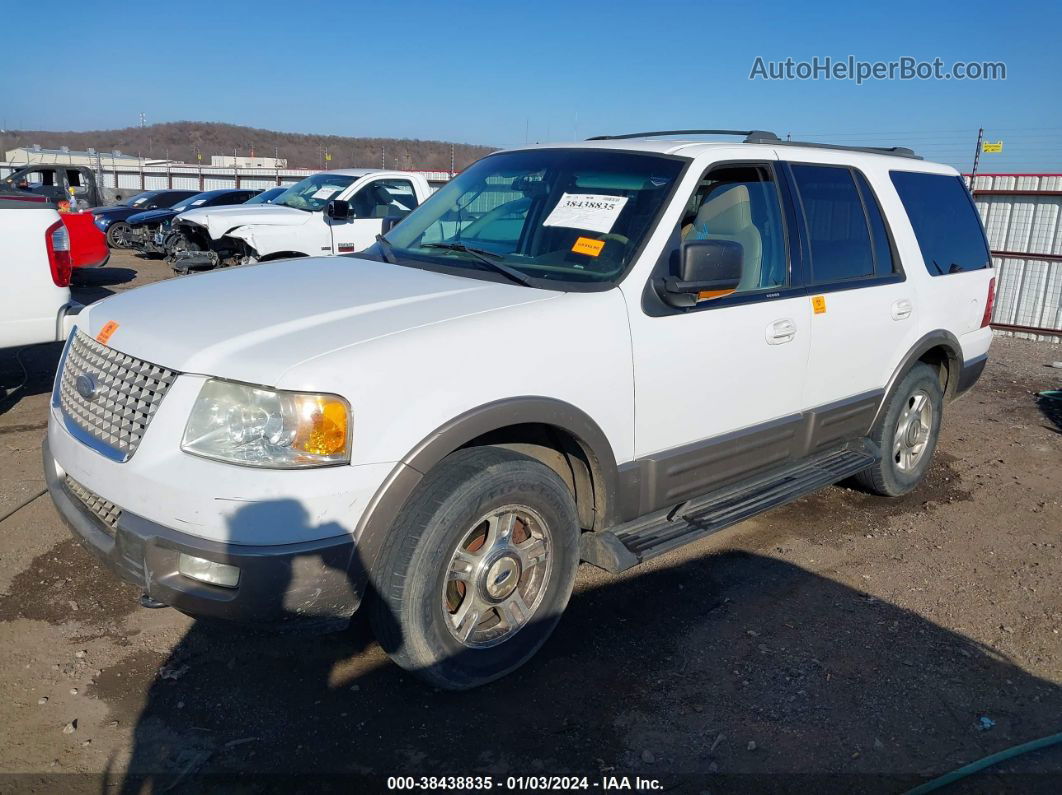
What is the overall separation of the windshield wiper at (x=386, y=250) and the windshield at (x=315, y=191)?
689 centimetres

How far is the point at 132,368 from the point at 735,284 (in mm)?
2432

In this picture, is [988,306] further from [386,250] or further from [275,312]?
[275,312]

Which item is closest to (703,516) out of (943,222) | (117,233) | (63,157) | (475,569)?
(475,569)

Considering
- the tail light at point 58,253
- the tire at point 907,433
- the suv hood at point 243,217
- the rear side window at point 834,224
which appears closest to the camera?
the rear side window at point 834,224

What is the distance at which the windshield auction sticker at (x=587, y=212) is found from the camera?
145 inches

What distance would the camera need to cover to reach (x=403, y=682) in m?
3.28

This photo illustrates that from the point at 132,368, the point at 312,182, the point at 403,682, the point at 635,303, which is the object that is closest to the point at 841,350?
the point at 635,303

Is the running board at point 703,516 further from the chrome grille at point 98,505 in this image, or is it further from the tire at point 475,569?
the chrome grille at point 98,505

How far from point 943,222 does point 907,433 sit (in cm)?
140

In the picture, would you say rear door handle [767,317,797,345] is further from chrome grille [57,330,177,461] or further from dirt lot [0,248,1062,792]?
chrome grille [57,330,177,461]

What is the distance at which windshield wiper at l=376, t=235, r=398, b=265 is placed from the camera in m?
4.09

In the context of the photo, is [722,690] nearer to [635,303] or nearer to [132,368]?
[635,303]

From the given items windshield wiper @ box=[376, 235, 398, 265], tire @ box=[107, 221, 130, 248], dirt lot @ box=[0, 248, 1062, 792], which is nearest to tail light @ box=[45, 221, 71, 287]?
dirt lot @ box=[0, 248, 1062, 792]

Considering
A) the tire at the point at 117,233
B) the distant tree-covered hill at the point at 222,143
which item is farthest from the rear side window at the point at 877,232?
the distant tree-covered hill at the point at 222,143
